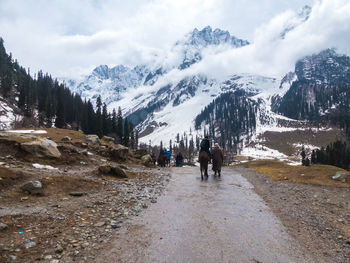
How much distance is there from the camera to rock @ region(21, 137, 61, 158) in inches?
679

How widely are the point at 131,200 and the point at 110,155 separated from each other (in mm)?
17278

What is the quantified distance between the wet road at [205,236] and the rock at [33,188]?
15.9 ft

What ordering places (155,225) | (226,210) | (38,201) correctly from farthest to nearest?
(226,210), (38,201), (155,225)

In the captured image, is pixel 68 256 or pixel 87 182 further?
pixel 87 182

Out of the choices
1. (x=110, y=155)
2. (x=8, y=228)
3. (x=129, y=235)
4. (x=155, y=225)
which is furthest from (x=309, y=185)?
(x=110, y=155)

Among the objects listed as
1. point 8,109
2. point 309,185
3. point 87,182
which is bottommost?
point 309,185

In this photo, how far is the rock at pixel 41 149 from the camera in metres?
17.2

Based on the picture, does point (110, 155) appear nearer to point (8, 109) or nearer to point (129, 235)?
point (129, 235)

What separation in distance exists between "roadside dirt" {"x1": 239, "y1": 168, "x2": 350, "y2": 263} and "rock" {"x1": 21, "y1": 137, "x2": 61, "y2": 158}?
15983mm

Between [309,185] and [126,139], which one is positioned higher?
[126,139]

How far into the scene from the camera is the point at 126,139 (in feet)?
309

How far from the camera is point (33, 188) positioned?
32.8ft

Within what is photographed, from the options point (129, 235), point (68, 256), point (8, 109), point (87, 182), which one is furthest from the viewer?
point (8, 109)

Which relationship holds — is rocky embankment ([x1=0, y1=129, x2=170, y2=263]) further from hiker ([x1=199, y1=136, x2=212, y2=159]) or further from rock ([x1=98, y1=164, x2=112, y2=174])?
hiker ([x1=199, y1=136, x2=212, y2=159])
